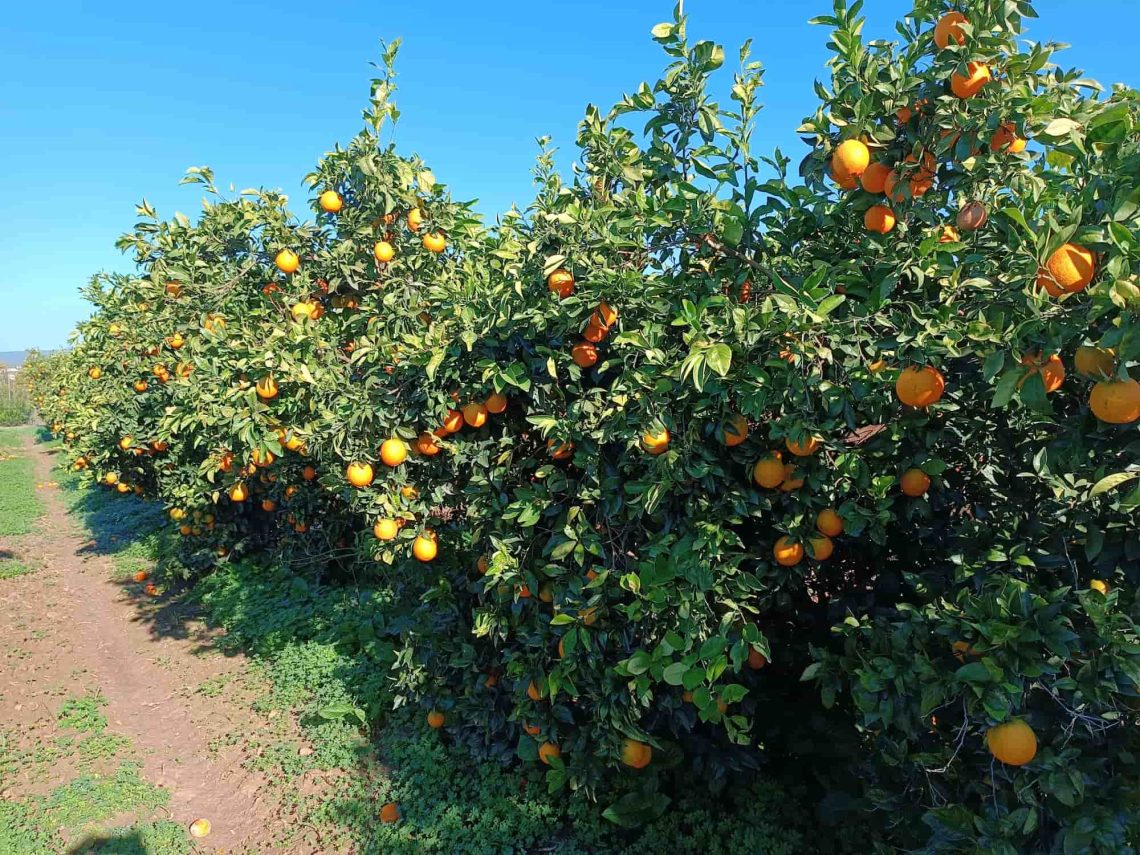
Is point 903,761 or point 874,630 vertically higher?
point 874,630

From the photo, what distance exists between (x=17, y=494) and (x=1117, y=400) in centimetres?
1527

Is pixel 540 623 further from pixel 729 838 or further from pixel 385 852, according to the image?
pixel 385 852

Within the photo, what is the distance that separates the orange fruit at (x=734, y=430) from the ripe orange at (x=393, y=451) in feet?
4.16


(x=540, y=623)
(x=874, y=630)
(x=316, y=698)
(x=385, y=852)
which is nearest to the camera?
(x=874, y=630)

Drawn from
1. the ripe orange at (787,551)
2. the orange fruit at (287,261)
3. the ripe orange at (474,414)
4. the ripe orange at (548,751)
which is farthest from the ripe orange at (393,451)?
the orange fruit at (287,261)

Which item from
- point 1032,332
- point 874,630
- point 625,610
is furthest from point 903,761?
point 1032,332

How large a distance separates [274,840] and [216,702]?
156 cm

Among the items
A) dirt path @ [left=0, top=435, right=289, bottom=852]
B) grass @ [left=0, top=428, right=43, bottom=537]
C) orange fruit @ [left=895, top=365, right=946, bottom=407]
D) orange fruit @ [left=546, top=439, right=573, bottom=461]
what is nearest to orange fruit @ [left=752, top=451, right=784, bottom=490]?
orange fruit @ [left=895, top=365, right=946, bottom=407]

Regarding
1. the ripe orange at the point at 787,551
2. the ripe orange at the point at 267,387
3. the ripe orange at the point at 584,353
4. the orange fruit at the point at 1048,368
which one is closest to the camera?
the orange fruit at the point at 1048,368

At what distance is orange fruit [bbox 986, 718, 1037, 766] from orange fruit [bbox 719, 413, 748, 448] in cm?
87

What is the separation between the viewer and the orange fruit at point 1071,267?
1.19 meters

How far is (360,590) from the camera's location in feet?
17.8

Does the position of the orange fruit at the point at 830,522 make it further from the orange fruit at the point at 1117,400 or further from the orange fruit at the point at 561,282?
the orange fruit at the point at 561,282

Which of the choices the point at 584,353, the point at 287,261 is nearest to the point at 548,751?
the point at 584,353
